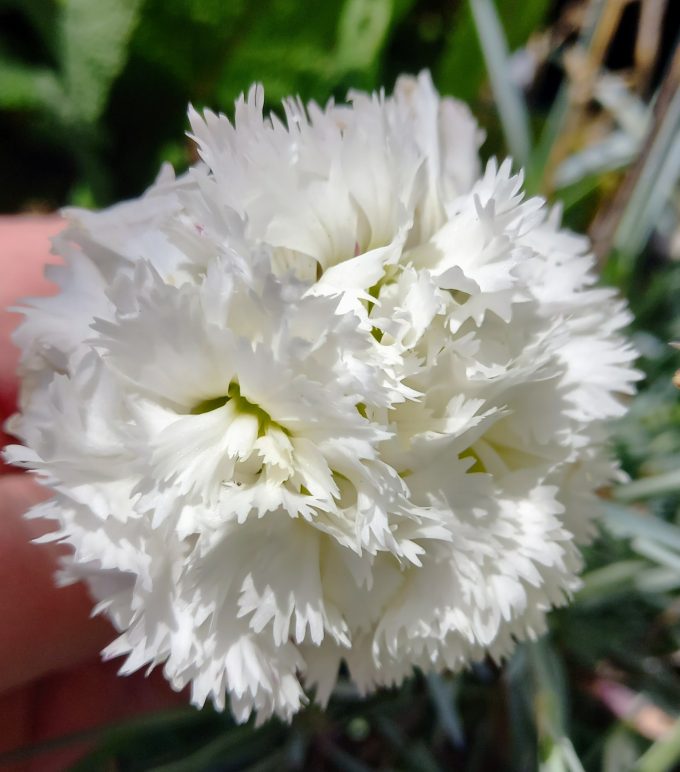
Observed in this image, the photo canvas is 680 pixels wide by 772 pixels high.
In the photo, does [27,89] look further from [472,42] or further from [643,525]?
[643,525]

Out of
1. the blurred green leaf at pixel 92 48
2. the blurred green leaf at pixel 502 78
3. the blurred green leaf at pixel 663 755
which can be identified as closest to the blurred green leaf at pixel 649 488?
the blurred green leaf at pixel 663 755

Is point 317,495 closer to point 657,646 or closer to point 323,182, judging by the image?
point 323,182

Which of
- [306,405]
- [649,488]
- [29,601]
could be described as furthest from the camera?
[649,488]

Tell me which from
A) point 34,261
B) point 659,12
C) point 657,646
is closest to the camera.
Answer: point 34,261

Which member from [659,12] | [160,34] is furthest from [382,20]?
[659,12]

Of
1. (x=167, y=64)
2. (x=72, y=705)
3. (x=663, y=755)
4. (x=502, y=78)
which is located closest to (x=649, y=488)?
(x=663, y=755)

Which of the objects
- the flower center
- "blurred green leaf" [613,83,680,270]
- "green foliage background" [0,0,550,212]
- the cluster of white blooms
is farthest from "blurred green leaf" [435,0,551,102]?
the flower center
